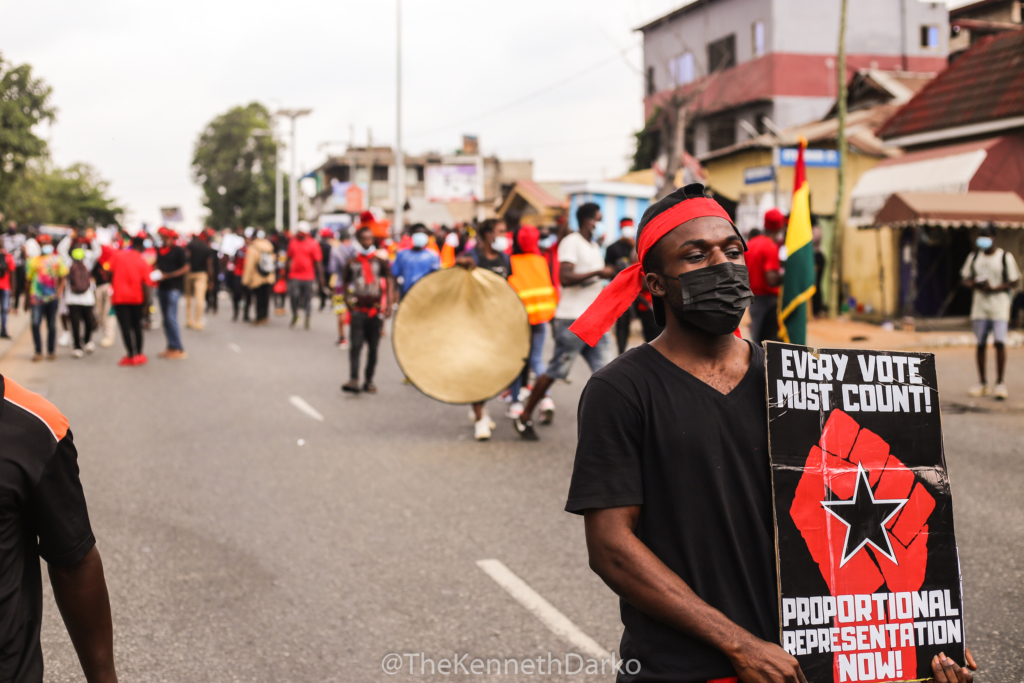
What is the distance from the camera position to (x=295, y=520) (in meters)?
6.34

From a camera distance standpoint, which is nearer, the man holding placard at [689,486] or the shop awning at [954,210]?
the man holding placard at [689,486]

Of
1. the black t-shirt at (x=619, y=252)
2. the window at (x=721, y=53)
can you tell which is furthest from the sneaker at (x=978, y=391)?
the window at (x=721, y=53)

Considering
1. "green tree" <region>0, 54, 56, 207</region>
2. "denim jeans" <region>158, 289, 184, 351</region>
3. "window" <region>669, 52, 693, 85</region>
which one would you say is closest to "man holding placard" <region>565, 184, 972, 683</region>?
"denim jeans" <region>158, 289, 184, 351</region>

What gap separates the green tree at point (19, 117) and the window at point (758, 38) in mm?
24627

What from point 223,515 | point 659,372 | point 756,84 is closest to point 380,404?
point 223,515

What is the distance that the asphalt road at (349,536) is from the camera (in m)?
4.32

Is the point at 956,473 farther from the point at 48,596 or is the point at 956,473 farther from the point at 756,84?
the point at 756,84

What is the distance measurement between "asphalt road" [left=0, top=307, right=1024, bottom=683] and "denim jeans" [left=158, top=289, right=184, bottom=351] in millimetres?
4541

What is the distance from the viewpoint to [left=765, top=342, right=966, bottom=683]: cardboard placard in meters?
2.07

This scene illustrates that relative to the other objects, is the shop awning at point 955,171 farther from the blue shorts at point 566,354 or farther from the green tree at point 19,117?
the green tree at point 19,117

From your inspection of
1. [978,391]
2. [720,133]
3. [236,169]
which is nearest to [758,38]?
[720,133]

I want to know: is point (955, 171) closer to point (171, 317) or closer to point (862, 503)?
point (171, 317)

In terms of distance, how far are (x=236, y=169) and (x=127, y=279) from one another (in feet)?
216

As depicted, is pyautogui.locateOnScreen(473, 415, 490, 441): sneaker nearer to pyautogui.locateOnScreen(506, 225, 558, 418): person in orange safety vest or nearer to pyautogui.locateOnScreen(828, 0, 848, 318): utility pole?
pyautogui.locateOnScreen(506, 225, 558, 418): person in orange safety vest
